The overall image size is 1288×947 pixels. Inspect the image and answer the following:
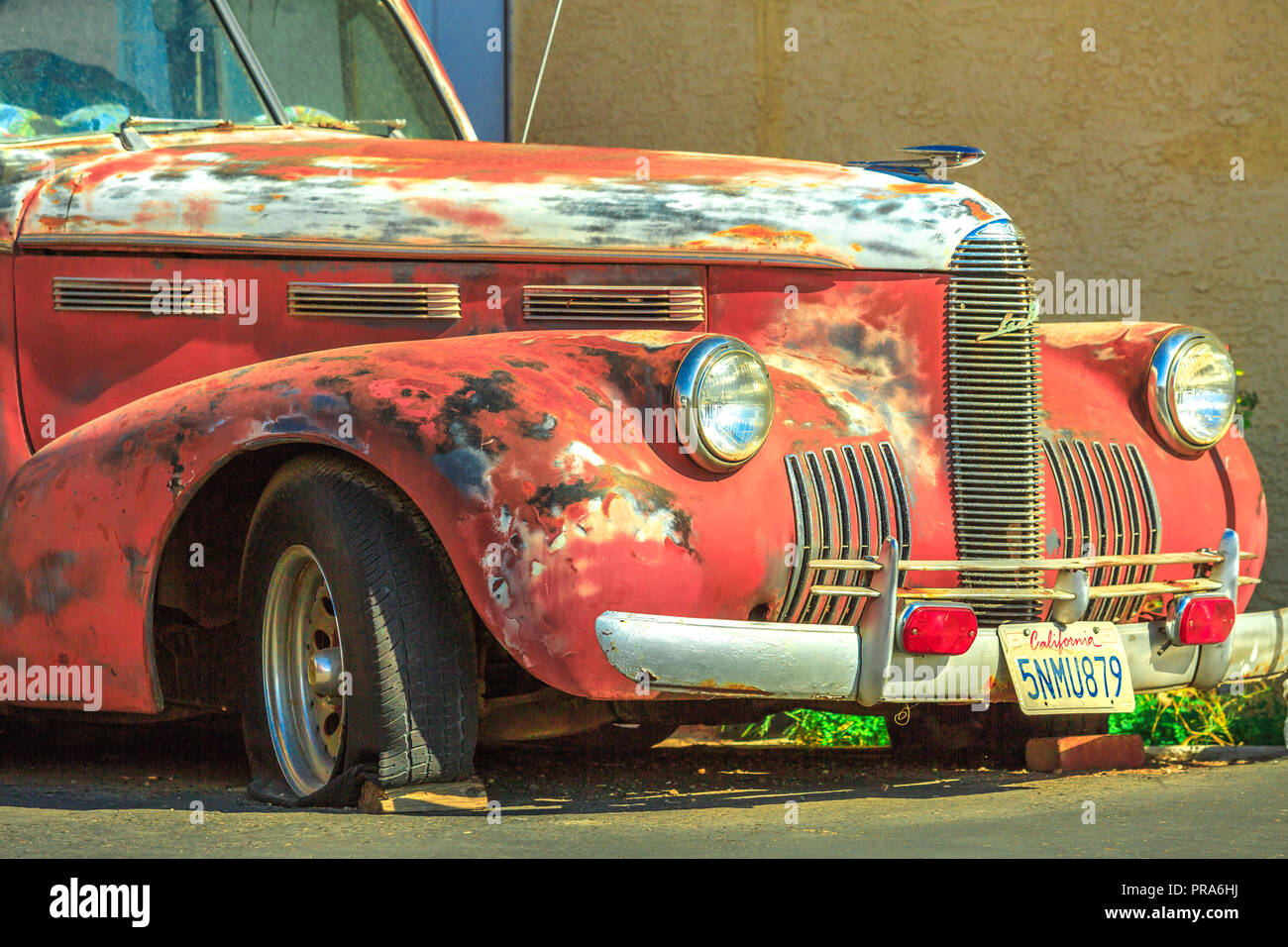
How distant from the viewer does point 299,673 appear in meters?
4.43

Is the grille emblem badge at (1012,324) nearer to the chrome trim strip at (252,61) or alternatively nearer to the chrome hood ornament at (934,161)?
the chrome hood ornament at (934,161)

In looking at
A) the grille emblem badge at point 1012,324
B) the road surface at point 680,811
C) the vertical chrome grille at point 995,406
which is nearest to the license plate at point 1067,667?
the vertical chrome grille at point 995,406

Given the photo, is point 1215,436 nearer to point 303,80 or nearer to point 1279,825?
point 1279,825

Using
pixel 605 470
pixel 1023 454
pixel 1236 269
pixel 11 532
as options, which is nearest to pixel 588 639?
pixel 605 470

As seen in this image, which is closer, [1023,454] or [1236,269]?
[1023,454]

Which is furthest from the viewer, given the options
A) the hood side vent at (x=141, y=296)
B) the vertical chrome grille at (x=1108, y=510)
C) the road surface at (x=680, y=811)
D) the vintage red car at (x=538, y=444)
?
the hood side vent at (x=141, y=296)

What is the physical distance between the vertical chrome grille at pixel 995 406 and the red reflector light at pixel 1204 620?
40 centimetres

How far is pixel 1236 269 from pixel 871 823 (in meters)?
3.83

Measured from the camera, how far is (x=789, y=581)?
4.16 metres

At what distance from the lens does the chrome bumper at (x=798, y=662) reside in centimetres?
392

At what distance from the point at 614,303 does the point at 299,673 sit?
1.17m

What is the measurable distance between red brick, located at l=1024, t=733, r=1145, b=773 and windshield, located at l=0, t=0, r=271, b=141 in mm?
2856

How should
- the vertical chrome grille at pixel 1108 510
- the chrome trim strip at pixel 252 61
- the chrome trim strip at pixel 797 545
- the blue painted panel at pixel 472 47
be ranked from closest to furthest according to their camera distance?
the chrome trim strip at pixel 797 545 → the vertical chrome grille at pixel 1108 510 → the chrome trim strip at pixel 252 61 → the blue painted panel at pixel 472 47

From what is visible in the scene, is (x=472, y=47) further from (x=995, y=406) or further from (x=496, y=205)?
(x=995, y=406)
